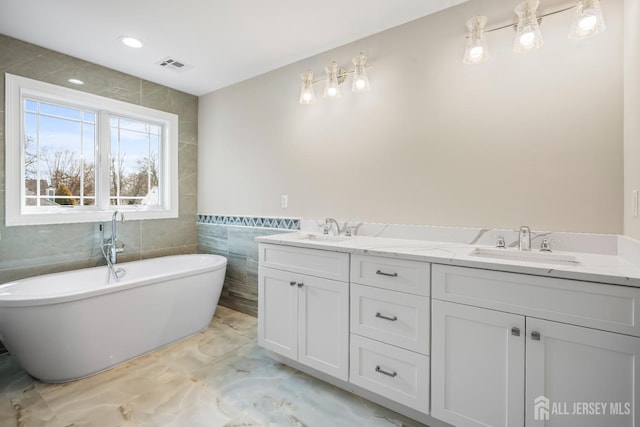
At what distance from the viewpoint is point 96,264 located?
2793 millimetres

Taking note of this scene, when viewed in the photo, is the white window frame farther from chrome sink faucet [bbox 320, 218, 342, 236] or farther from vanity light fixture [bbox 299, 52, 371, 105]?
chrome sink faucet [bbox 320, 218, 342, 236]

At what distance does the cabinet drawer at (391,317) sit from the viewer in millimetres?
1531

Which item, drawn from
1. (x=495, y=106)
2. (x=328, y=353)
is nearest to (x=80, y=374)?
(x=328, y=353)

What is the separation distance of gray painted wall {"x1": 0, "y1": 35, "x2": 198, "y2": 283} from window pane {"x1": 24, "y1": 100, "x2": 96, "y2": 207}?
22 cm

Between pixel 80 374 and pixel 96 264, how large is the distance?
43.5 inches

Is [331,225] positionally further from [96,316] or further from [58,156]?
[58,156]

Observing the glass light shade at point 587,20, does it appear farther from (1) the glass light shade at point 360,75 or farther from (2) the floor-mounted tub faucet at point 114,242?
(2) the floor-mounted tub faucet at point 114,242

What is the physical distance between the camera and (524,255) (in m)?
1.62

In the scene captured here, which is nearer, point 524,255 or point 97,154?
point 524,255

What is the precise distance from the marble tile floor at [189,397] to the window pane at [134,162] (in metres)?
1.60

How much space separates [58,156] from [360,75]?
105 inches

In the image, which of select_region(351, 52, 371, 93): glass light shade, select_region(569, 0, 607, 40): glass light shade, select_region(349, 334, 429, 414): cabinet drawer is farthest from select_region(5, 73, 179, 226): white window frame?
select_region(569, 0, 607, 40): glass light shade

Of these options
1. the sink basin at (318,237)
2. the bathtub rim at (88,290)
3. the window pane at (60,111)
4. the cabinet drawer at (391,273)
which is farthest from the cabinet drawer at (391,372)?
the window pane at (60,111)

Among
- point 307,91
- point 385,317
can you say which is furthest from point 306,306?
point 307,91
